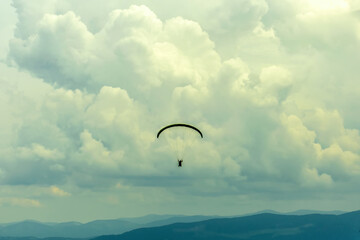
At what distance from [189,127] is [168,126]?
6026 mm

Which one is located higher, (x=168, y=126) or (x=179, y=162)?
(x=168, y=126)

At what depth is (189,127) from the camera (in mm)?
143000

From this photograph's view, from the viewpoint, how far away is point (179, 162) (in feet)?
479

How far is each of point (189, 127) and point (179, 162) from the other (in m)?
10.6

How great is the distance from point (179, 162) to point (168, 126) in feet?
34.7

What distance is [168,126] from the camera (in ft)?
475
